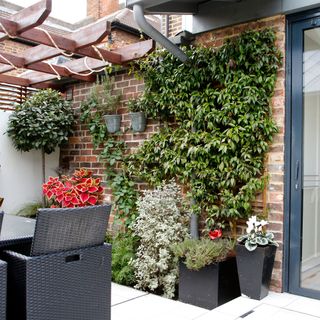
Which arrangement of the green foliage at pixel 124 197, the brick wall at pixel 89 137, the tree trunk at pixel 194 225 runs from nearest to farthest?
the tree trunk at pixel 194 225 < the green foliage at pixel 124 197 < the brick wall at pixel 89 137

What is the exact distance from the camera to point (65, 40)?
407cm

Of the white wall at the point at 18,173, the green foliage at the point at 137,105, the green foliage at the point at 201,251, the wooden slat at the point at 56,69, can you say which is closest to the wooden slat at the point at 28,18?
the wooden slat at the point at 56,69

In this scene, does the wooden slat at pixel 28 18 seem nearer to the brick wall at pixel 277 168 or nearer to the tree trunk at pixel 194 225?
the tree trunk at pixel 194 225

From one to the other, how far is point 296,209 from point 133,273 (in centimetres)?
186

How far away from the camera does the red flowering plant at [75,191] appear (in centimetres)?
495

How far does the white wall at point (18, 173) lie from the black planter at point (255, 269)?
3.56 meters

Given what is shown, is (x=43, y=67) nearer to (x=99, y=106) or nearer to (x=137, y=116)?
(x=99, y=106)

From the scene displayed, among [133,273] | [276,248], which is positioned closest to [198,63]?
[276,248]

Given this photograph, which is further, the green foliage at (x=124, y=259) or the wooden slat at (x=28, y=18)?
the green foliage at (x=124, y=259)

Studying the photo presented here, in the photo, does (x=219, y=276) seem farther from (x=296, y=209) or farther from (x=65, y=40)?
(x=65, y=40)

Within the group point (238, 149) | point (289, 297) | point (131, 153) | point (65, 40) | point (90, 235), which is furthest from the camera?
point (131, 153)

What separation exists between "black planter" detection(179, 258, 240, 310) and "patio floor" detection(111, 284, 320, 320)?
9 centimetres

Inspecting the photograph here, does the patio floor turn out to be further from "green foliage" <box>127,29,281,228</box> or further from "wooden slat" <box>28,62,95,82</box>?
"wooden slat" <box>28,62,95,82</box>

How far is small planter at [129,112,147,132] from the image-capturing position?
4.73m
